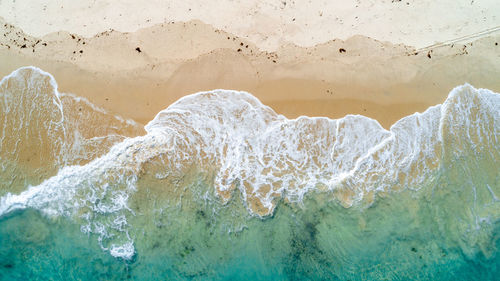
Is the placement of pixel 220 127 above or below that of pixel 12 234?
above

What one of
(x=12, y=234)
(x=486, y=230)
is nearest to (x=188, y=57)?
(x=12, y=234)

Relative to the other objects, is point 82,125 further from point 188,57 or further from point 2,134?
point 188,57

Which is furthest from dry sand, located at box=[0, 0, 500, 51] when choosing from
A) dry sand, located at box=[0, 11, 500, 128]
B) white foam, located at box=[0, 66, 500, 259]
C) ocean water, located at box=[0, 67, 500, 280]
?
ocean water, located at box=[0, 67, 500, 280]

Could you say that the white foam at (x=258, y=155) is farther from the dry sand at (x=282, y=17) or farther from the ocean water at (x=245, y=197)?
the dry sand at (x=282, y=17)

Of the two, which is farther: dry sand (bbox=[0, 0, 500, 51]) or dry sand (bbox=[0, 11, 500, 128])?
dry sand (bbox=[0, 0, 500, 51])

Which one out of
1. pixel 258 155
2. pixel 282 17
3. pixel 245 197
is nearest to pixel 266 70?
pixel 282 17

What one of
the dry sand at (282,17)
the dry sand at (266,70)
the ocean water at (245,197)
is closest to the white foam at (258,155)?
the ocean water at (245,197)

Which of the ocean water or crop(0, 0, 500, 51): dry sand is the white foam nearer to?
the ocean water
